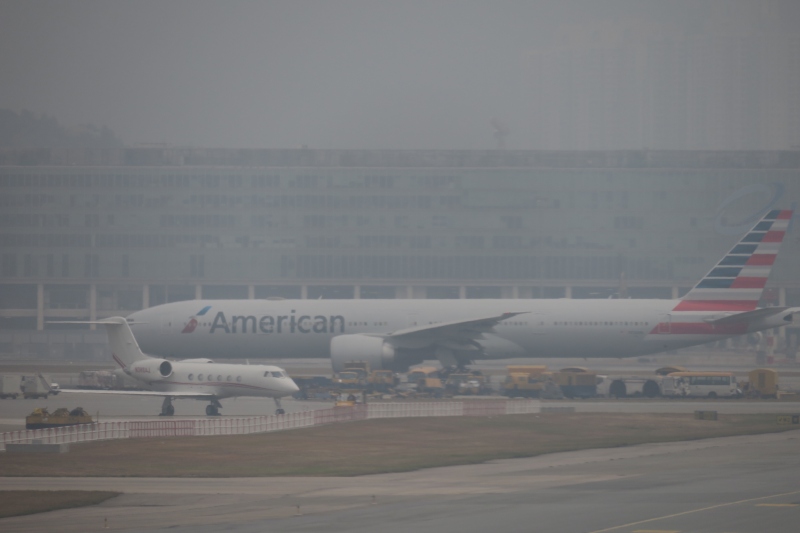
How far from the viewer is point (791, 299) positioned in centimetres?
14825

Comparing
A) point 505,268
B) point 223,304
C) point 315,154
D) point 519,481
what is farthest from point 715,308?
point 315,154

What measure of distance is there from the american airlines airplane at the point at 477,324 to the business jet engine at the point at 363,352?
62 millimetres

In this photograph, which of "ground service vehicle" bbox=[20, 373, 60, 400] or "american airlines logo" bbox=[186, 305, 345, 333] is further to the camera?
"american airlines logo" bbox=[186, 305, 345, 333]

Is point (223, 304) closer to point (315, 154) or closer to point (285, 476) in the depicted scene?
point (285, 476)

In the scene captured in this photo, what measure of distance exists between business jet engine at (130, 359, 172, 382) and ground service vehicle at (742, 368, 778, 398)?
33.1 meters

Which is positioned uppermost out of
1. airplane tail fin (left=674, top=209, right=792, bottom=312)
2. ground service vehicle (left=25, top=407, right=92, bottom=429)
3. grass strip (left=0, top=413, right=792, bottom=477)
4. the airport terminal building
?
the airport terminal building

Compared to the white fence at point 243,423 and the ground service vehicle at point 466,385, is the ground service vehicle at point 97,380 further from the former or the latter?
the white fence at point 243,423

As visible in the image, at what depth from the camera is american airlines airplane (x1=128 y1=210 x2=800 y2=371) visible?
71.4 m

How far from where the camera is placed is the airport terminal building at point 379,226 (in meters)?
151

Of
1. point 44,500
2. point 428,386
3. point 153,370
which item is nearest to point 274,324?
point 428,386

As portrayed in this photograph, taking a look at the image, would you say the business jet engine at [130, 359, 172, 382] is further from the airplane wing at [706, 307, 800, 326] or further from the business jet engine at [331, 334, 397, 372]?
the airplane wing at [706, 307, 800, 326]

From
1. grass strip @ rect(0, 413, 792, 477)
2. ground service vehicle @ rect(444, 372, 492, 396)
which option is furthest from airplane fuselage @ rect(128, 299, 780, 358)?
grass strip @ rect(0, 413, 792, 477)

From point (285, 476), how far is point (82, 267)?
12330cm

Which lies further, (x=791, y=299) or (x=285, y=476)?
(x=791, y=299)
